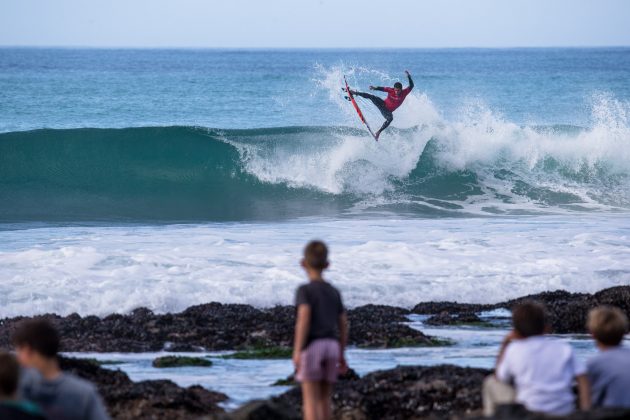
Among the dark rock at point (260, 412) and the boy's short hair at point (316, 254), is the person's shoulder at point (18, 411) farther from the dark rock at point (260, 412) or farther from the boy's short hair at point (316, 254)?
the boy's short hair at point (316, 254)

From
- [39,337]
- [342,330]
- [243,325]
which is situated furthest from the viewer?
[243,325]

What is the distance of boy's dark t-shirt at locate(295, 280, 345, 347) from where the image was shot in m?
5.84

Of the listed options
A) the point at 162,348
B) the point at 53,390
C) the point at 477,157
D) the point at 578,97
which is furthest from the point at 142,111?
the point at 53,390

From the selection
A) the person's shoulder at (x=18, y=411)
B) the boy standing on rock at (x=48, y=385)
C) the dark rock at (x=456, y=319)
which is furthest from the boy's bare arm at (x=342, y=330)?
the dark rock at (x=456, y=319)

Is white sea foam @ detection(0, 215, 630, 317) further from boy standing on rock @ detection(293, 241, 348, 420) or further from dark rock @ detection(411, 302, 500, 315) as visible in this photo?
boy standing on rock @ detection(293, 241, 348, 420)

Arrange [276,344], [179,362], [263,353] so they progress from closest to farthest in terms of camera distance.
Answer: [179,362]
[263,353]
[276,344]

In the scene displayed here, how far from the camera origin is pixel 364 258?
1463 cm

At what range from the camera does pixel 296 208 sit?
2261 cm

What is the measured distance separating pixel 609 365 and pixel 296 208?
57.6 ft

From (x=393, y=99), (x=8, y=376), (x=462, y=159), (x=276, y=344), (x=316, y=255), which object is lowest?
(x=276, y=344)

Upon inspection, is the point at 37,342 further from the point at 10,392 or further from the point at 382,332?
the point at 382,332

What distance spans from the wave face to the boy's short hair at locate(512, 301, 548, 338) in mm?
16317

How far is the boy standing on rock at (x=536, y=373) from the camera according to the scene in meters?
5.16

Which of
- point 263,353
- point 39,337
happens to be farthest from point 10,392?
point 263,353
